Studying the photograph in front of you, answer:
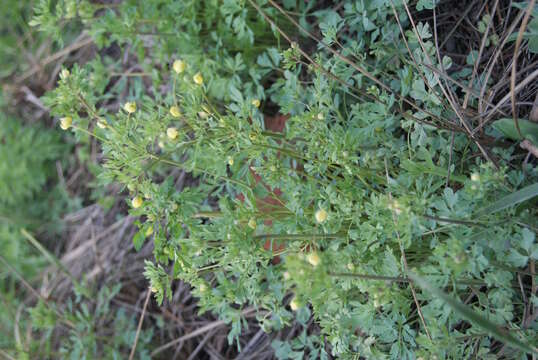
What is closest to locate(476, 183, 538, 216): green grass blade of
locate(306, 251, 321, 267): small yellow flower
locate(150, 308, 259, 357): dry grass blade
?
locate(306, 251, 321, 267): small yellow flower


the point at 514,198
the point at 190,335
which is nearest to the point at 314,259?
the point at 514,198

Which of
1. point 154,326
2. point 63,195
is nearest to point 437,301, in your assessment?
point 154,326

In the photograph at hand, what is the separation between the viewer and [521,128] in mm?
1294

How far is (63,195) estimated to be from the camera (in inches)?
112

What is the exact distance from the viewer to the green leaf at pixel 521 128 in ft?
4.21

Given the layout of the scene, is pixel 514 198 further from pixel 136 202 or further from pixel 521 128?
pixel 136 202

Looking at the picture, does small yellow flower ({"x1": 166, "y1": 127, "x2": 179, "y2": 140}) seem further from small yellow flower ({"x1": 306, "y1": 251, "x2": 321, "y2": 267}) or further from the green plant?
small yellow flower ({"x1": 306, "y1": 251, "x2": 321, "y2": 267})

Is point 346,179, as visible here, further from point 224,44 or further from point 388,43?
point 224,44

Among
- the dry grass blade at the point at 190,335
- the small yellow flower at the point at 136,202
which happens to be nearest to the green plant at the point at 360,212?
the small yellow flower at the point at 136,202

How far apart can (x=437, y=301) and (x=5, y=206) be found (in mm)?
2545

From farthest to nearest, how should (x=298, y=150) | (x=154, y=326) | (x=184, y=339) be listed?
(x=154, y=326)
(x=184, y=339)
(x=298, y=150)

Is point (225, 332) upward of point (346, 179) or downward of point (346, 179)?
downward

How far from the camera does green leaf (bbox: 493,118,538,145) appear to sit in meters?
1.28

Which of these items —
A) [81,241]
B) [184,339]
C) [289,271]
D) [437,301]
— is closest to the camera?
[289,271]
